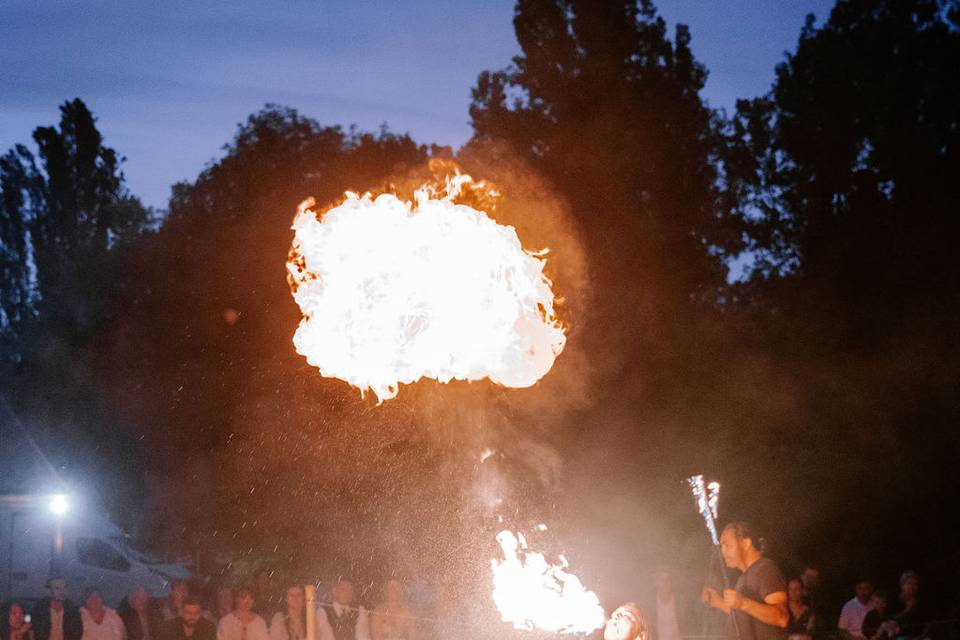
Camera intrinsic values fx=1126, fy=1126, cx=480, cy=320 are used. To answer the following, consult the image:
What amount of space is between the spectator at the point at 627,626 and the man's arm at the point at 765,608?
56cm

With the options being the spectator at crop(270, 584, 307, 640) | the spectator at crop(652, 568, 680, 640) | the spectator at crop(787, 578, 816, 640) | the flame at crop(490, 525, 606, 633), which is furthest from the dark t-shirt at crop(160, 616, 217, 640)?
the spectator at crop(787, 578, 816, 640)

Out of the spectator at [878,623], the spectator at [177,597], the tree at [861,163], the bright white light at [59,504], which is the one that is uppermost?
the tree at [861,163]

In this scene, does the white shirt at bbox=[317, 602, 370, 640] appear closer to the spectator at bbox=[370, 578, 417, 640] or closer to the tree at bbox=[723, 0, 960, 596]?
the spectator at bbox=[370, 578, 417, 640]

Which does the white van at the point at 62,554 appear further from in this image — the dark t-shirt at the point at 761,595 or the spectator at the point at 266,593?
the dark t-shirt at the point at 761,595

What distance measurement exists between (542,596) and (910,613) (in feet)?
15.6

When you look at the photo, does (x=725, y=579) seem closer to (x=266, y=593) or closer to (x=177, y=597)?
(x=177, y=597)

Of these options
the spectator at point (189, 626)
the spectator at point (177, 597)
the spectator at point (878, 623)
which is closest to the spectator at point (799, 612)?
the spectator at point (878, 623)

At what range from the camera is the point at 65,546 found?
706 inches

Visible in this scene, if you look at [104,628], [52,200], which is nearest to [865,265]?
[104,628]

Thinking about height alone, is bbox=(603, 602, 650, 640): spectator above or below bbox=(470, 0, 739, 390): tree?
below

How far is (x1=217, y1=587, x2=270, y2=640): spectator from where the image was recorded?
11.0m

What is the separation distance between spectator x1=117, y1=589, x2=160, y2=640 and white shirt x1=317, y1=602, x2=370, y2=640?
6.43 feet

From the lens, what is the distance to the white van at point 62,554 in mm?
17328

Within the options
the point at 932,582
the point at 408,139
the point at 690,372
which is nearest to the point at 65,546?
the point at 408,139
